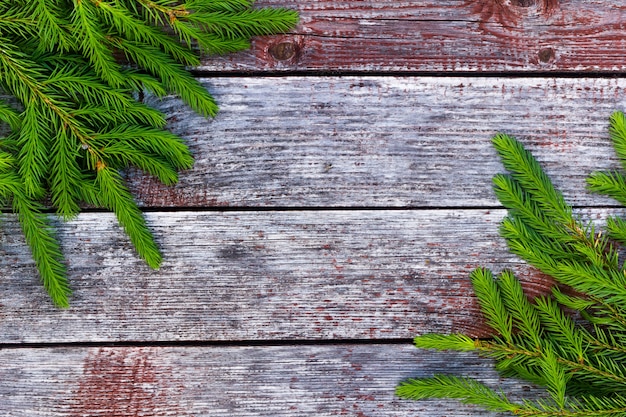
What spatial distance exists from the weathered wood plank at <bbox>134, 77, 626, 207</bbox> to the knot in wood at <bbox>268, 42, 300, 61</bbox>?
0.12 ft

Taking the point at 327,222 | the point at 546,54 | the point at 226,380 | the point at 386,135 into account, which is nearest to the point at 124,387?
the point at 226,380

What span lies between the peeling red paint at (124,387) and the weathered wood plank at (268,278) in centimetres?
3

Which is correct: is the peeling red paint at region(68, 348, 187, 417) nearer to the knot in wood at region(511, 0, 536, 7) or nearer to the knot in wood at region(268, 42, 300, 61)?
the knot in wood at region(268, 42, 300, 61)

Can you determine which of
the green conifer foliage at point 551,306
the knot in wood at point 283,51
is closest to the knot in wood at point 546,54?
the green conifer foliage at point 551,306

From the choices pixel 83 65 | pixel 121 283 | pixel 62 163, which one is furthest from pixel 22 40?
pixel 121 283

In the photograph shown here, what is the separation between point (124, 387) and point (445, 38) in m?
0.80

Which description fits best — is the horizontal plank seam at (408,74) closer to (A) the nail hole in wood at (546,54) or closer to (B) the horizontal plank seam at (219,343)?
(A) the nail hole in wood at (546,54)

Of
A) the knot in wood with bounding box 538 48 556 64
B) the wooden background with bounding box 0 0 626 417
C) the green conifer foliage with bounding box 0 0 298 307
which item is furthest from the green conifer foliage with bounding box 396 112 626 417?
the green conifer foliage with bounding box 0 0 298 307

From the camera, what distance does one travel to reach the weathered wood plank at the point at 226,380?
93 cm

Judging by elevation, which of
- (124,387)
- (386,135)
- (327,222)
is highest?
(386,135)

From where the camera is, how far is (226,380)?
0.94 metres

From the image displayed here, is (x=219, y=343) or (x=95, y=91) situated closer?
(x=95, y=91)

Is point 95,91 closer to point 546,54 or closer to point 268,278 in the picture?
point 268,278

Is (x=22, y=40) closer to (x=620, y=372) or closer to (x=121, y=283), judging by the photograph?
(x=121, y=283)
